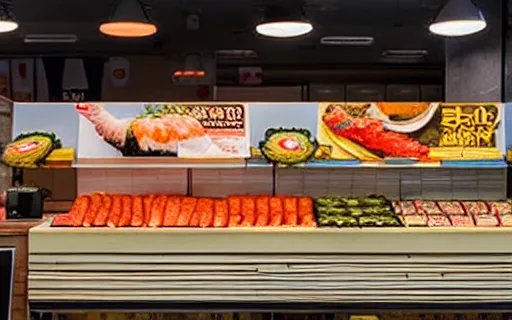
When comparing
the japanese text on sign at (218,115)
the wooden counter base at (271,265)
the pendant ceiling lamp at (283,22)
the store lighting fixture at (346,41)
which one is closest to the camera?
the wooden counter base at (271,265)

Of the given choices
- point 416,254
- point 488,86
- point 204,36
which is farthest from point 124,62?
point 416,254

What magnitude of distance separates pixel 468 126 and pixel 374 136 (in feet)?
1.72

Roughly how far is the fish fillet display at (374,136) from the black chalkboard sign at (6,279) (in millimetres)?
1745

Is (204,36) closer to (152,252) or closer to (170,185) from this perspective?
(170,185)

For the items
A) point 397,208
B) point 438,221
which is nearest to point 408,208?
point 397,208

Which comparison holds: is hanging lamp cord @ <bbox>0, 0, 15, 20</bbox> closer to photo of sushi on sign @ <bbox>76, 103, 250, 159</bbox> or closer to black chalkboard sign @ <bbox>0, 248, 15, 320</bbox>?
photo of sushi on sign @ <bbox>76, 103, 250, 159</bbox>

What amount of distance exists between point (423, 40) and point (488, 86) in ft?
7.20

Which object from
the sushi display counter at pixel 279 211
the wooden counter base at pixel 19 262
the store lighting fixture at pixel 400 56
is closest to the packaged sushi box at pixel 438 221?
the sushi display counter at pixel 279 211

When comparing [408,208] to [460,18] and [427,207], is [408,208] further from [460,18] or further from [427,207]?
[460,18]

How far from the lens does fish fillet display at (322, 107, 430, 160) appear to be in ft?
10.9

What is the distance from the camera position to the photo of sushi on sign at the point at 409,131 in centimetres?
332

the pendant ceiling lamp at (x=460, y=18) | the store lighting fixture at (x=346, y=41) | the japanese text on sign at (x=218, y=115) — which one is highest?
the store lighting fixture at (x=346, y=41)

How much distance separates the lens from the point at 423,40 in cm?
758

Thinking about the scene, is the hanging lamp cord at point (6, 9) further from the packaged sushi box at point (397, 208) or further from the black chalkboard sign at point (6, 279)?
the packaged sushi box at point (397, 208)
